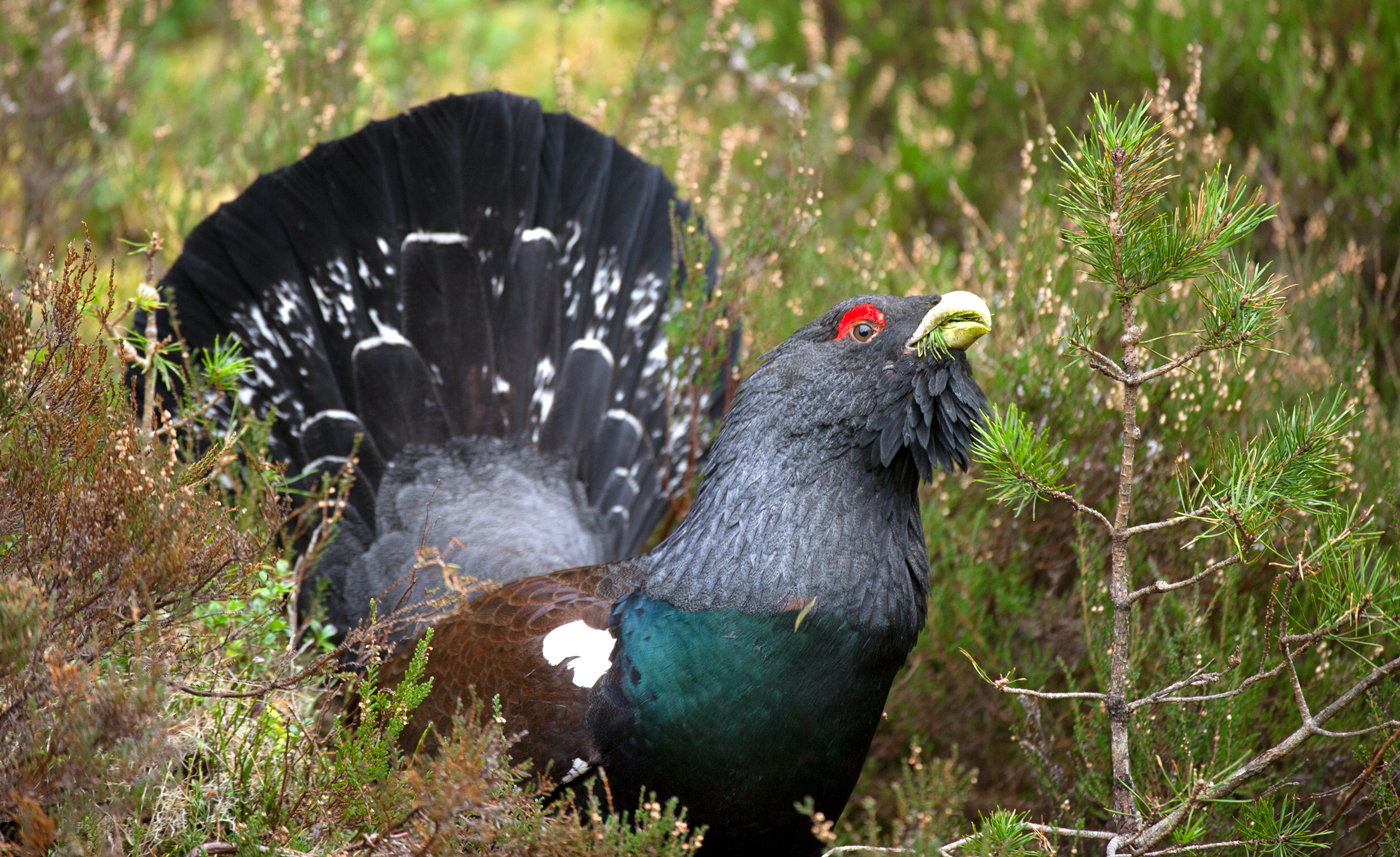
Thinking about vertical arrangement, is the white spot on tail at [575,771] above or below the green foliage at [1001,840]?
above

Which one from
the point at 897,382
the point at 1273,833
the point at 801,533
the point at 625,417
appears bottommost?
the point at 1273,833

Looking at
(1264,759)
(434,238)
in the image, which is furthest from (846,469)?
(434,238)

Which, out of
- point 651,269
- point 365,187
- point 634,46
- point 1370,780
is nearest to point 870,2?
point 634,46

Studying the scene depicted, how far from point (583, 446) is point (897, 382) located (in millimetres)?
1522

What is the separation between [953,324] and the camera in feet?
7.41

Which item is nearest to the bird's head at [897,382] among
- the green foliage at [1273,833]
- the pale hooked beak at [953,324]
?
the pale hooked beak at [953,324]

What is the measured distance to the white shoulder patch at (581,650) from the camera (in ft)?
7.82

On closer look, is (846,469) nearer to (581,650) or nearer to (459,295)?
(581,650)

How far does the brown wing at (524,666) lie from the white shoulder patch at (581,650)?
0.01 meters

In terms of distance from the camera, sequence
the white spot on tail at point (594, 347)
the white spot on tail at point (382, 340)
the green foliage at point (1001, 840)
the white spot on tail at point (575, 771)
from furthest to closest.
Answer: the white spot on tail at point (594, 347), the white spot on tail at point (382, 340), the white spot on tail at point (575, 771), the green foliage at point (1001, 840)

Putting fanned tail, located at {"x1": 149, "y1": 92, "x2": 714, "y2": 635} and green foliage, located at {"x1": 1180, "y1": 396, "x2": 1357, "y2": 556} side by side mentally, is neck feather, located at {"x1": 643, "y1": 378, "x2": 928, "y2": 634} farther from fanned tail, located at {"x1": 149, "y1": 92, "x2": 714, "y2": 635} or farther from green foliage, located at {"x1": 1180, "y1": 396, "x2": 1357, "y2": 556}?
fanned tail, located at {"x1": 149, "y1": 92, "x2": 714, "y2": 635}

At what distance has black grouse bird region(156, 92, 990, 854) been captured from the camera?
2.29 meters

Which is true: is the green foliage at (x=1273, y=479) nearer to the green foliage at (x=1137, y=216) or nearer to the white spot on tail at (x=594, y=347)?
the green foliage at (x=1137, y=216)

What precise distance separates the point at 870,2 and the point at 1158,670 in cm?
514
